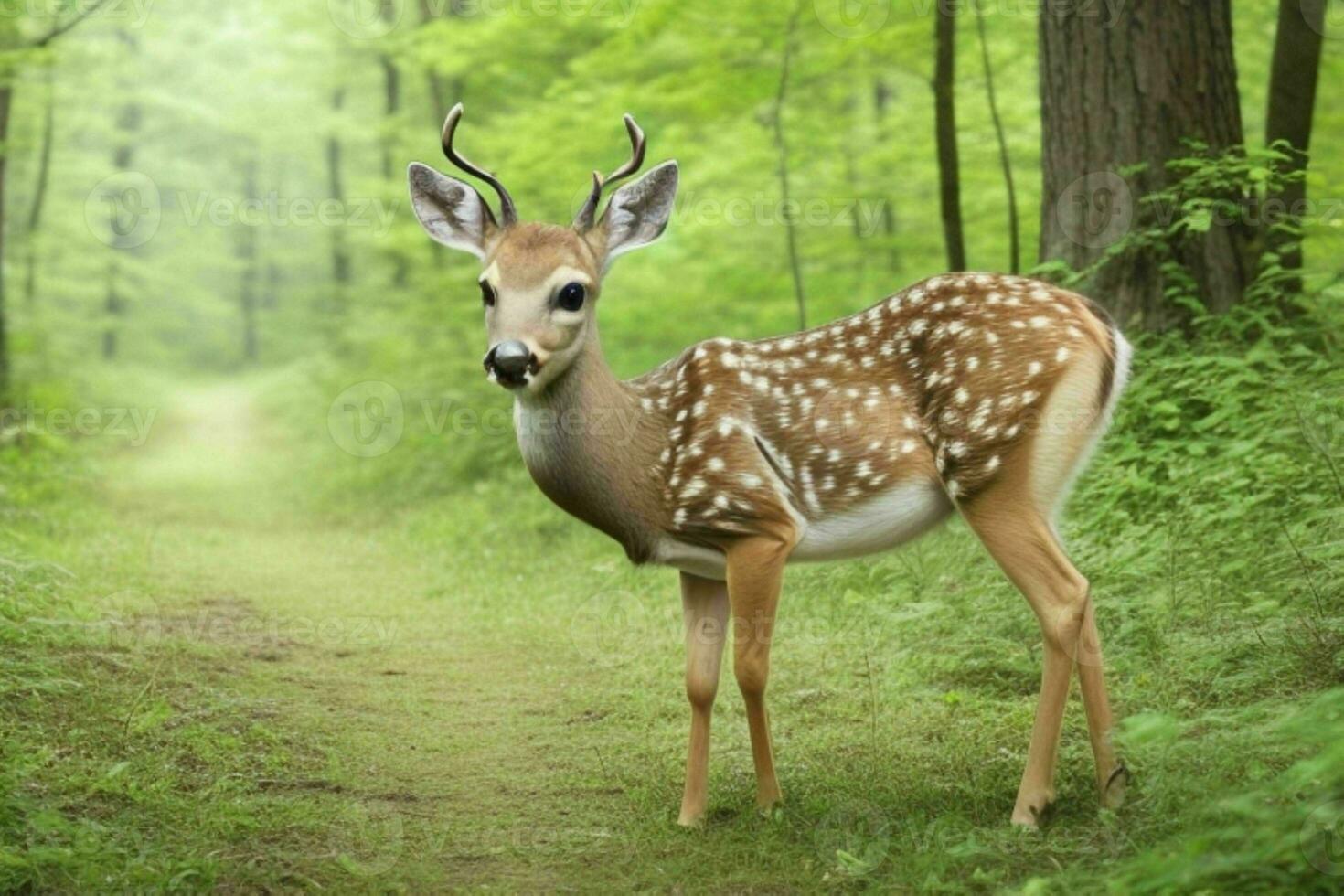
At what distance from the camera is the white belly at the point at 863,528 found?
4961 millimetres

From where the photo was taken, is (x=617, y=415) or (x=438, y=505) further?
(x=438, y=505)

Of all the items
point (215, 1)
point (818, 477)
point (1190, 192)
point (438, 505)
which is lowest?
point (438, 505)

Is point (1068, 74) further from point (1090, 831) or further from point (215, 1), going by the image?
point (215, 1)

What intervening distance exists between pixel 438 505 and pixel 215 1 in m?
19.9

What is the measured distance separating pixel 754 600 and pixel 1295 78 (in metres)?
6.12

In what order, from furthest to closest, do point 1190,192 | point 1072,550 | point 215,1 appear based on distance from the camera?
1. point 215,1
2. point 1190,192
3. point 1072,550

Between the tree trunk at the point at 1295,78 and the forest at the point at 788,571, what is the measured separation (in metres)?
0.03

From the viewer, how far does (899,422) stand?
5016mm

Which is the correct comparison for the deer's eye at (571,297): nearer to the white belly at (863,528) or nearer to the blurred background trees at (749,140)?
the white belly at (863,528)

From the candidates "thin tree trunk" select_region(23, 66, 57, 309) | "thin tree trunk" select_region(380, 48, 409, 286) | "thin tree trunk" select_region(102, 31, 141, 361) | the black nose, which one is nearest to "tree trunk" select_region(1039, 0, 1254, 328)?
the black nose

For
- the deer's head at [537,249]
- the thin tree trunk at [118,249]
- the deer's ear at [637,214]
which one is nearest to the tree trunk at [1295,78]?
the deer's ear at [637,214]

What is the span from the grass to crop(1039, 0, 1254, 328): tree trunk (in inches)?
25.0

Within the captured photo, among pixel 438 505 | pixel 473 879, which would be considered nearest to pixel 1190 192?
pixel 473 879

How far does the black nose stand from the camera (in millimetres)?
4504
